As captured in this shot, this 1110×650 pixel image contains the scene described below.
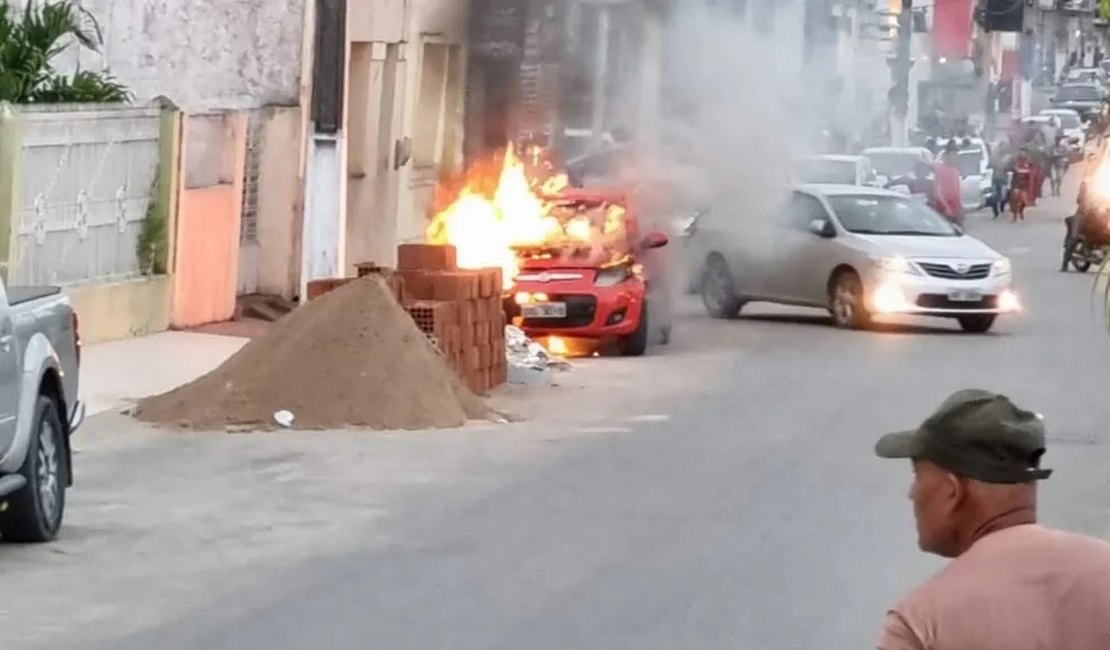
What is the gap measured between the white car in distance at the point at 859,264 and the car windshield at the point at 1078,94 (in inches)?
2417

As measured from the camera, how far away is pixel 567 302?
2258 centimetres

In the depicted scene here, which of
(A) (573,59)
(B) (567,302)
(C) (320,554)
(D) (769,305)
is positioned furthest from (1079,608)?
(A) (573,59)

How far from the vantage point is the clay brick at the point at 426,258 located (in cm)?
2011

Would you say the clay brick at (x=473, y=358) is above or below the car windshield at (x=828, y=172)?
below

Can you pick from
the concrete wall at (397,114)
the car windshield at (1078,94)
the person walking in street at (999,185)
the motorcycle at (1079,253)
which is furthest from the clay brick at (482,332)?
the car windshield at (1078,94)

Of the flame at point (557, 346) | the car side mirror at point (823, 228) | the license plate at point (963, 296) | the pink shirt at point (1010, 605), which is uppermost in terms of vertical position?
the pink shirt at point (1010, 605)

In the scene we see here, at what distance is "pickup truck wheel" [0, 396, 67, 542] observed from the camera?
11.6 metres

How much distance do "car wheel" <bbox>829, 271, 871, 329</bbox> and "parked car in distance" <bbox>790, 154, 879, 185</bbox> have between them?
7.77 metres

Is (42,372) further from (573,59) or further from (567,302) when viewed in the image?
(573,59)

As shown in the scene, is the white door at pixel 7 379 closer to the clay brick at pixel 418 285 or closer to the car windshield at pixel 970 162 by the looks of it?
the clay brick at pixel 418 285

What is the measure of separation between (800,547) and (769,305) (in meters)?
19.2

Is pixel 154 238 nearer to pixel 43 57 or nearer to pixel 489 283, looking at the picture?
pixel 43 57

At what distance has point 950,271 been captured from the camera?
26.5 m

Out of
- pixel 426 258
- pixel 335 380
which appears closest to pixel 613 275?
pixel 426 258
